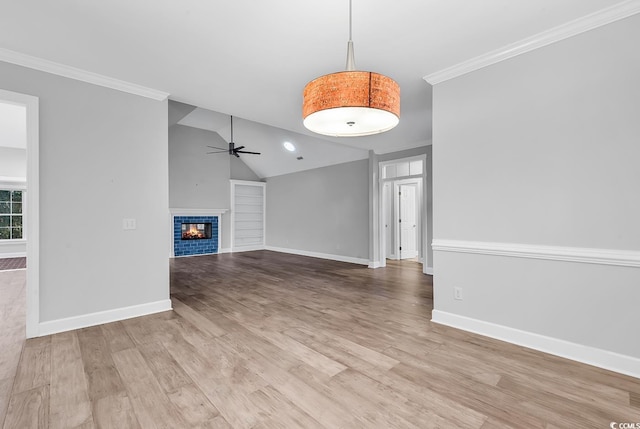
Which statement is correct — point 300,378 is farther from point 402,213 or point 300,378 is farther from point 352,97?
point 402,213

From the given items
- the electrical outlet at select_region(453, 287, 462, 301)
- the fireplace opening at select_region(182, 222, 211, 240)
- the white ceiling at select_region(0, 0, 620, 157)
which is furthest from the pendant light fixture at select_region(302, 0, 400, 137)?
the fireplace opening at select_region(182, 222, 211, 240)

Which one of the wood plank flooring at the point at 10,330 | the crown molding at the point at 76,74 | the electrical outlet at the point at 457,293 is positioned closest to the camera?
the wood plank flooring at the point at 10,330

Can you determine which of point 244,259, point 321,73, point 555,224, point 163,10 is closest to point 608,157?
point 555,224

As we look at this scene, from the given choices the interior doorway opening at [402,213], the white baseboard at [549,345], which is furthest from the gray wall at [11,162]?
the white baseboard at [549,345]

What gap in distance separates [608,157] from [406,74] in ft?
6.06

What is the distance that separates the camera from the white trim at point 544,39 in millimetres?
2119

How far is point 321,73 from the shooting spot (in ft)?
10.0

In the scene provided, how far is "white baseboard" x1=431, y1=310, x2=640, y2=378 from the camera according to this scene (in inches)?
83.4

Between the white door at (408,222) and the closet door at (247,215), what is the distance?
4.55 metres

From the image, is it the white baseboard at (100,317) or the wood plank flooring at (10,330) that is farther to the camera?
the white baseboard at (100,317)

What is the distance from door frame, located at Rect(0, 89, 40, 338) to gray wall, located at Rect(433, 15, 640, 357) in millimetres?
3892

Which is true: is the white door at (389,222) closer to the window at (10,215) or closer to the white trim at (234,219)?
the white trim at (234,219)

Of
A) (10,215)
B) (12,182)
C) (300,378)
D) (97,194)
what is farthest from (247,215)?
(300,378)

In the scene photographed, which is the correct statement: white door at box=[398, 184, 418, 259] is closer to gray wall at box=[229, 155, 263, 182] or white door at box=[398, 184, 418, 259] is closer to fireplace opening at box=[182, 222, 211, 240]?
gray wall at box=[229, 155, 263, 182]
